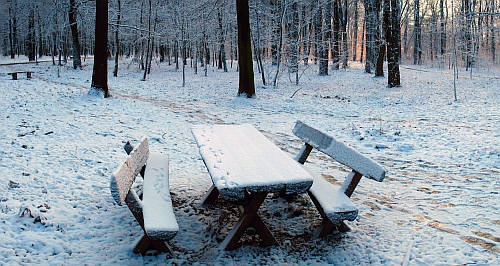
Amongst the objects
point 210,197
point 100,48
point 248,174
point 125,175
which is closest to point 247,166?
point 248,174

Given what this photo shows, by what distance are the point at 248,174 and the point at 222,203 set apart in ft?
5.10

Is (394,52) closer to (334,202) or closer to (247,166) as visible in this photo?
(334,202)

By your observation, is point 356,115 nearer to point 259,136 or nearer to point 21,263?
point 259,136

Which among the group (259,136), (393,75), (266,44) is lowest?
(259,136)

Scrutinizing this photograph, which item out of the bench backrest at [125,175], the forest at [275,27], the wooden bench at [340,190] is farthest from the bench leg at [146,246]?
the forest at [275,27]

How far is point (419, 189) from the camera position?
5.24 meters

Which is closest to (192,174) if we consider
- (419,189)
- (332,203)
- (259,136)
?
(259,136)

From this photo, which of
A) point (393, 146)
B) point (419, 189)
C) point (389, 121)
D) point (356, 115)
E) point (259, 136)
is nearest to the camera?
point (259, 136)

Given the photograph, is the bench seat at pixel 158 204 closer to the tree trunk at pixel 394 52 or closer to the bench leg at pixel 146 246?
the bench leg at pixel 146 246

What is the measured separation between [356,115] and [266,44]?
40.3ft

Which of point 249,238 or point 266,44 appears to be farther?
point 266,44

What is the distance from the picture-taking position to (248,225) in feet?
11.7

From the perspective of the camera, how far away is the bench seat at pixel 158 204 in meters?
3.02

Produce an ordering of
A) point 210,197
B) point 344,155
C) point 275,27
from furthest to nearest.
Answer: point 275,27
point 210,197
point 344,155
